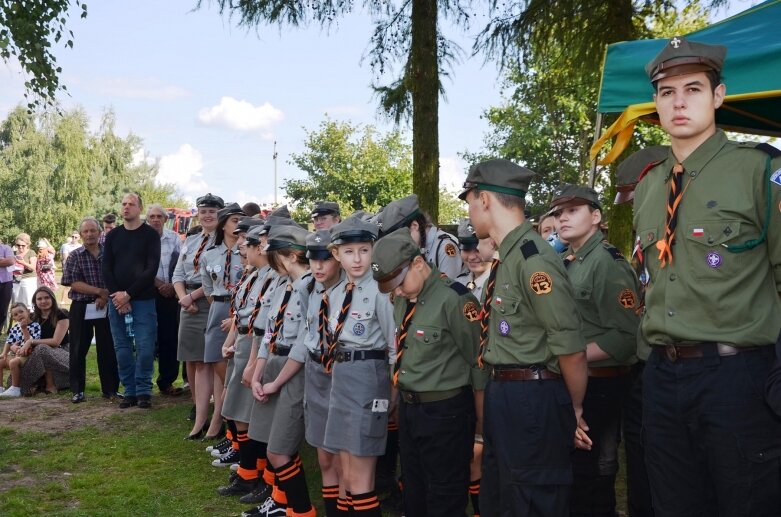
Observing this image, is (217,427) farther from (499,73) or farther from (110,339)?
(499,73)

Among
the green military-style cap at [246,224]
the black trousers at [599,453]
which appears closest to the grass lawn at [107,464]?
the black trousers at [599,453]

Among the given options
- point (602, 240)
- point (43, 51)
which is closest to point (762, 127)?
point (602, 240)

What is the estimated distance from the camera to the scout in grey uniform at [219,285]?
7.65 metres

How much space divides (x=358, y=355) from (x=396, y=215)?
4.27 ft

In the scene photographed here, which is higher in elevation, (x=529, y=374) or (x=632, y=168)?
(x=632, y=168)

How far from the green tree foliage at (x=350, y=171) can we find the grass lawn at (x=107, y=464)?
116 ft

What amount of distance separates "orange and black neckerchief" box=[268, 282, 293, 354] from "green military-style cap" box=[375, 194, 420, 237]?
2.47 feet

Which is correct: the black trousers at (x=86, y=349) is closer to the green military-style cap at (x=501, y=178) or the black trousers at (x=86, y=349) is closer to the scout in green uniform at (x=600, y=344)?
the scout in green uniform at (x=600, y=344)

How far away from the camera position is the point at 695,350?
2.81m

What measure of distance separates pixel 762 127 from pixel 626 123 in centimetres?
117

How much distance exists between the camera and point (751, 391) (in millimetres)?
2711

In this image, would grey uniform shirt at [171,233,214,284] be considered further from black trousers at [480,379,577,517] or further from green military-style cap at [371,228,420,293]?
black trousers at [480,379,577,517]

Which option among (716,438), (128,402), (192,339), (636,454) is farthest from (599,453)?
(128,402)

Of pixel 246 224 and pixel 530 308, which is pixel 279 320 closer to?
pixel 246 224
